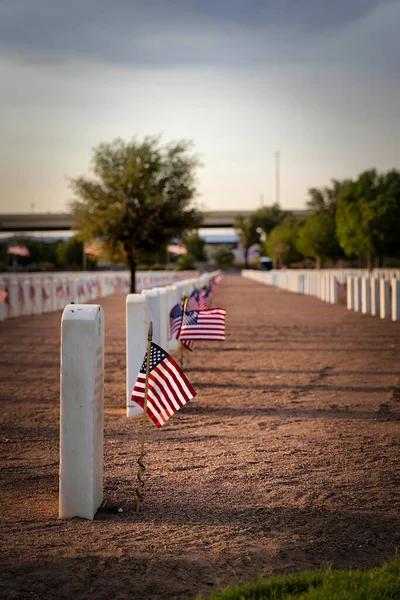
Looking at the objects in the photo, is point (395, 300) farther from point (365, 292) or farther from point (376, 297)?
point (365, 292)

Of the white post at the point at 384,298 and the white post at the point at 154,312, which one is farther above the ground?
the white post at the point at 154,312

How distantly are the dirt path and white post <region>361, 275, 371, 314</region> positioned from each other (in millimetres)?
→ 15074

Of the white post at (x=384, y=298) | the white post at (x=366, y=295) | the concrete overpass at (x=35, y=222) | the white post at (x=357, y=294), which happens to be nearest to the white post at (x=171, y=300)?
the white post at (x=384, y=298)

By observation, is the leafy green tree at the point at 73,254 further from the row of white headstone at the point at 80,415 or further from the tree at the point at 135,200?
the row of white headstone at the point at 80,415

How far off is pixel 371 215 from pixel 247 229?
75395mm

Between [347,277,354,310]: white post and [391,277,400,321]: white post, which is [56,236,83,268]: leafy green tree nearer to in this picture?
[347,277,354,310]: white post

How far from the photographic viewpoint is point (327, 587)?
423 cm

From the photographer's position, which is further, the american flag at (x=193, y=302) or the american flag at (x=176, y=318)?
the american flag at (x=193, y=302)

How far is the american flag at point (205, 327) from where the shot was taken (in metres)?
11.7

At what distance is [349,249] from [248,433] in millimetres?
56507

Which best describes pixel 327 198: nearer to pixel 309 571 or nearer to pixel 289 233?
pixel 289 233

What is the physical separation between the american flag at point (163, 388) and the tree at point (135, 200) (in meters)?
25.3

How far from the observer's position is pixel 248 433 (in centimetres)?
853

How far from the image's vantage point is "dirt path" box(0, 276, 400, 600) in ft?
15.5
